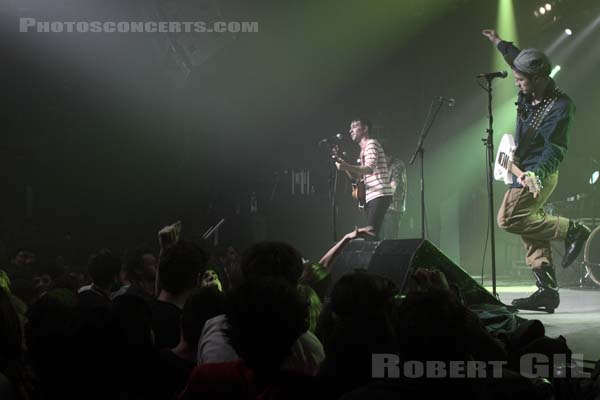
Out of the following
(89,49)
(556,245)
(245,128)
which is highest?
(89,49)

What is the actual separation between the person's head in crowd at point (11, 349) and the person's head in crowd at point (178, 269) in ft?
4.02

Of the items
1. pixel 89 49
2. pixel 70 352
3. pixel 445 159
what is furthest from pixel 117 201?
pixel 70 352

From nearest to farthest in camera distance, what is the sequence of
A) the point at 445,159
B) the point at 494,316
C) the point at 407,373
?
the point at 407,373 < the point at 494,316 < the point at 445,159

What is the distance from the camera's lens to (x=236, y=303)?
1.92 m

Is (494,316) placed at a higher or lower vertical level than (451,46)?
lower

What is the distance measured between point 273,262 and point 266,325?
1.00 meters

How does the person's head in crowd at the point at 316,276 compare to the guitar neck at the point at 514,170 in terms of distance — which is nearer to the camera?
the person's head in crowd at the point at 316,276

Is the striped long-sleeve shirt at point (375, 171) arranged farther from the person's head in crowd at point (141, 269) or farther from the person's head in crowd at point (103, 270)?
the person's head in crowd at point (103, 270)

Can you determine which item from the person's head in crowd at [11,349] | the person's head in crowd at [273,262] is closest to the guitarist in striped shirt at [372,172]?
the person's head in crowd at [273,262]

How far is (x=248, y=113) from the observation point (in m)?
11.7

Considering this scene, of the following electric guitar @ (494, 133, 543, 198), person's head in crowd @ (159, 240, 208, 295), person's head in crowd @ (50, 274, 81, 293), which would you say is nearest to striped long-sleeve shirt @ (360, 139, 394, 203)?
electric guitar @ (494, 133, 543, 198)

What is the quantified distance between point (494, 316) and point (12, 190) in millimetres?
7747

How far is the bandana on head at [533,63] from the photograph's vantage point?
651cm

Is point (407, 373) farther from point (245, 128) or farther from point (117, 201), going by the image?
point (245, 128)
